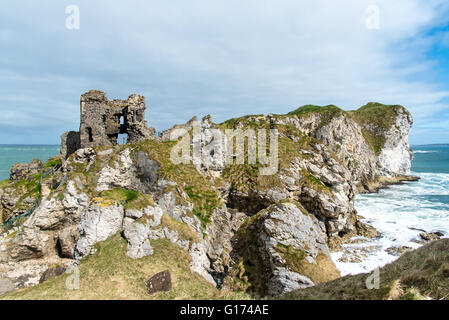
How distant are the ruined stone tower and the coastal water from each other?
28.0 meters

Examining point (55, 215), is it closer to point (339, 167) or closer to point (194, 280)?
point (194, 280)

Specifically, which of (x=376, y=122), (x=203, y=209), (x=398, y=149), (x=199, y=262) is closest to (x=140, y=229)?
(x=199, y=262)

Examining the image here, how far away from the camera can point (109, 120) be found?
2750 cm

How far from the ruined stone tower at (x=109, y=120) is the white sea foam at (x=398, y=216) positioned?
2793 cm

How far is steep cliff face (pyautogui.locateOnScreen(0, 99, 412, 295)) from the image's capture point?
50.9 feet

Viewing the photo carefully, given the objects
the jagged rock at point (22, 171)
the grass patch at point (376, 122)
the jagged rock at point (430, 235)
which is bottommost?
the jagged rock at point (430, 235)

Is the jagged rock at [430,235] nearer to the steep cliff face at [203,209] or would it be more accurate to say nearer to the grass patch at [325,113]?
the steep cliff face at [203,209]

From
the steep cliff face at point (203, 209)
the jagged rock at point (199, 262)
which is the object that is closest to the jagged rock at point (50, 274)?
the steep cliff face at point (203, 209)

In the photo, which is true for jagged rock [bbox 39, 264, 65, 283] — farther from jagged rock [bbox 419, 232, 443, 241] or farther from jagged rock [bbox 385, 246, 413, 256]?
jagged rock [bbox 419, 232, 443, 241]

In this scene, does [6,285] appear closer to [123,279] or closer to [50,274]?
[50,274]

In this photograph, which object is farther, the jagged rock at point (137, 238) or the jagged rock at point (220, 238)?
the jagged rock at point (220, 238)

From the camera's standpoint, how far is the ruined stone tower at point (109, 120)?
26.2 meters

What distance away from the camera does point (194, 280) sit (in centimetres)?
1242

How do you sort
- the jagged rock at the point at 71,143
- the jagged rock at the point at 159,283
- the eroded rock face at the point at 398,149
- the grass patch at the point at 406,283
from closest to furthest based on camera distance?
the grass patch at the point at 406,283
the jagged rock at the point at 159,283
the jagged rock at the point at 71,143
the eroded rock face at the point at 398,149
